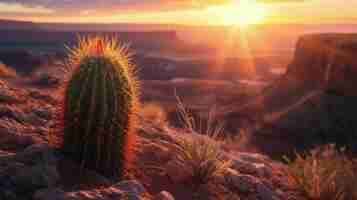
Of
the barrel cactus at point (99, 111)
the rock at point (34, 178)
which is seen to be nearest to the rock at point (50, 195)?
the rock at point (34, 178)

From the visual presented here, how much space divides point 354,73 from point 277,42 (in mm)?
158591

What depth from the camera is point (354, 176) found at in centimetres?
621

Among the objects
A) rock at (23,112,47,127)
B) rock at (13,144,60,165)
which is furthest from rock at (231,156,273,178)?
rock at (23,112,47,127)

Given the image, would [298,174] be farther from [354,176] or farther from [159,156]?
[159,156]

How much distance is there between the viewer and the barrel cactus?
500 centimetres

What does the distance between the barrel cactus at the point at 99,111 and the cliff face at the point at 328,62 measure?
20317 mm

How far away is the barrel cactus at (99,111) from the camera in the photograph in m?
5.00

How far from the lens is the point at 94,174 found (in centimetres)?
501

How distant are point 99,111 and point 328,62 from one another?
73.0 feet

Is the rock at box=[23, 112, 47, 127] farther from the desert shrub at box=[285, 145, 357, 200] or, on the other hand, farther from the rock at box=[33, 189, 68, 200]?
the desert shrub at box=[285, 145, 357, 200]

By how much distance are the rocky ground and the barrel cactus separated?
0.59ft

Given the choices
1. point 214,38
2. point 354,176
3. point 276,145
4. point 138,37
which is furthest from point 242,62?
point 354,176

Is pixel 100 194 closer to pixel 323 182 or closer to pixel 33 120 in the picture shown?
pixel 323 182

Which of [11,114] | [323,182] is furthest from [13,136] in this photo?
[323,182]
